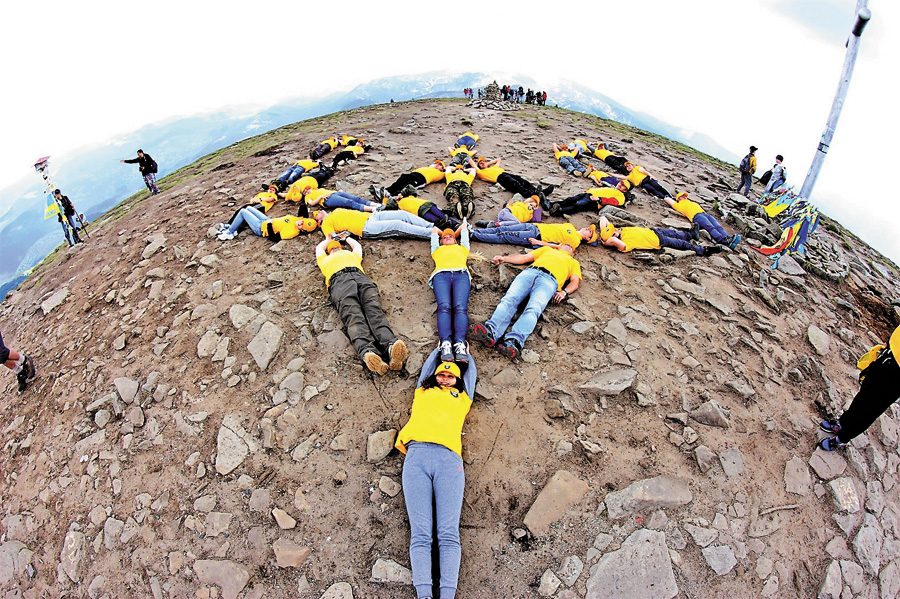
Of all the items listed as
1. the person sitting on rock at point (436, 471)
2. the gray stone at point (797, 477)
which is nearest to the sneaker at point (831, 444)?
the gray stone at point (797, 477)

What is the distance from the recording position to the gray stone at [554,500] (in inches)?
147

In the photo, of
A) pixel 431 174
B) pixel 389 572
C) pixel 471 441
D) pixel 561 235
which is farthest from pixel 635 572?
pixel 431 174

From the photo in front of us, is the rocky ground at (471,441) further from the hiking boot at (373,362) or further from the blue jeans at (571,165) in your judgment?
the blue jeans at (571,165)

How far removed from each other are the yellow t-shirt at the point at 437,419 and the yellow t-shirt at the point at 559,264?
9.26 feet

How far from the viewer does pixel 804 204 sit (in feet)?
27.9

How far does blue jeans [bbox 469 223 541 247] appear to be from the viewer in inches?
293

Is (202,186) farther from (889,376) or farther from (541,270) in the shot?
(889,376)

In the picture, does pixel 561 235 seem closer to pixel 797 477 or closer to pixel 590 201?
pixel 590 201

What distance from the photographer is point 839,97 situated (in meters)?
8.41

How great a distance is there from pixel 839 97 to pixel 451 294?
10.6m

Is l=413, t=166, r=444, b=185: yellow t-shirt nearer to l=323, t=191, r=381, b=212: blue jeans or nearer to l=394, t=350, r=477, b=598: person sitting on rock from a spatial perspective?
l=323, t=191, r=381, b=212: blue jeans

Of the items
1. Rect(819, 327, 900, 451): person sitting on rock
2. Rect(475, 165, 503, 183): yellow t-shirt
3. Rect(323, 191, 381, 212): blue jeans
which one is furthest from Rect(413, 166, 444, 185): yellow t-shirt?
Rect(819, 327, 900, 451): person sitting on rock

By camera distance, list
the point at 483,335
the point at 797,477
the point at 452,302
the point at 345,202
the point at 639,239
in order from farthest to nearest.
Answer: the point at 345,202, the point at 639,239, the point at 452,302, the point at 483,335, the point at 797,477

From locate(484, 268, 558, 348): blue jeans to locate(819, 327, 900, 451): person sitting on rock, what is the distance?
3776 millimetres
